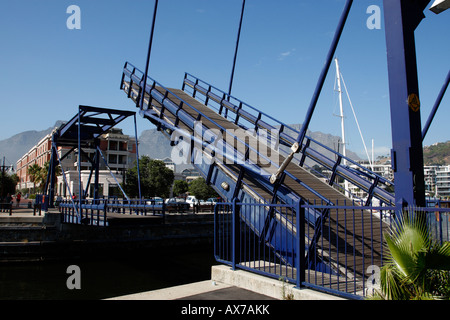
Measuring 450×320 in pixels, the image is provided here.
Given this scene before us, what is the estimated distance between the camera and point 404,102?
548 centimetres

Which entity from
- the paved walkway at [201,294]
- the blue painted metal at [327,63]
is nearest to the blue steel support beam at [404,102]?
the blue painted metal at [327,63]

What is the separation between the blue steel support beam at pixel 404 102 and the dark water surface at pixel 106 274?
1251cm

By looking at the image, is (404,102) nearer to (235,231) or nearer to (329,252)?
(329,252)

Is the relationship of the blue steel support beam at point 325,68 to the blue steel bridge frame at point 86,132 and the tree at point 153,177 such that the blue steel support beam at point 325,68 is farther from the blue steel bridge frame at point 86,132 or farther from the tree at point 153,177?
the tree at point 153,177

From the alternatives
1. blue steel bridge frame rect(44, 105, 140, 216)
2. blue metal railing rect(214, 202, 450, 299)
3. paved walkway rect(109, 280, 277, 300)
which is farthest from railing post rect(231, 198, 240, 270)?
blue steel bridge frame rect(44, 105, 140, 216)

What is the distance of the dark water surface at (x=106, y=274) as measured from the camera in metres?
15.1

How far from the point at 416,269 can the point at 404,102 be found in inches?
102

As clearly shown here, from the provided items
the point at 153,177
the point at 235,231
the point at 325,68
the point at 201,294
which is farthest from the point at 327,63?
the point at 153,177

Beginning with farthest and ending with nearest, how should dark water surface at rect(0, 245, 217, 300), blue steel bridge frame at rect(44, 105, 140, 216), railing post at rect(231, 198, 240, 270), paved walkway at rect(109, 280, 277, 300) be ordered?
blue steel bridge frame at rect(44, 105, 140, 216) < dark water surface at rect(0, 245, 217, 300) < railing post at rect(231, 198, 240, 270) < paved walkway at rect(109, 280, 277, 300)

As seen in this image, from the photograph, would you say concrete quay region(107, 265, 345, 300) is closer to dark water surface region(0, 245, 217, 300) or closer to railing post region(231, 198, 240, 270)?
railing post region(231, 198, 240, 270)

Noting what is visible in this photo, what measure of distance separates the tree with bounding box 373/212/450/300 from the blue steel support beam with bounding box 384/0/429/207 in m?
1.28

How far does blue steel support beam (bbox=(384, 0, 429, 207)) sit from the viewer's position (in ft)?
17.6

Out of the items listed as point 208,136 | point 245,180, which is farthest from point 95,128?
point 245,180
